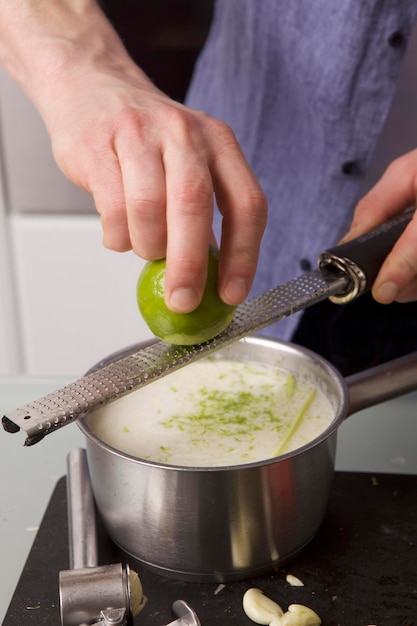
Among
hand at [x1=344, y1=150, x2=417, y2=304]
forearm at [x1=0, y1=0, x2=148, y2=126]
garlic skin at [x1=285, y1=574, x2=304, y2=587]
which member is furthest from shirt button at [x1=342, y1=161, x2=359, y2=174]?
garlic skin at [x1=285, y1=574, x2=304, y2=587]

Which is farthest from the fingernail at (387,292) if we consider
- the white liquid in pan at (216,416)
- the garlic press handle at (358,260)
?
the white liquid in pan at (216,416)

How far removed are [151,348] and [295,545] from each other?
0.82 feet

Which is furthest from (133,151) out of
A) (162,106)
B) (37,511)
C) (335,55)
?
(335,55)

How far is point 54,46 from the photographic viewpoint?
1008 mm

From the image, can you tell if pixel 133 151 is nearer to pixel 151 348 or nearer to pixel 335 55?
pixel 151 348

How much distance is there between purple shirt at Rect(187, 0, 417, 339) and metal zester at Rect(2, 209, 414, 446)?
0.27 meters

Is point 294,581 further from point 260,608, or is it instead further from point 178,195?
point 178,195

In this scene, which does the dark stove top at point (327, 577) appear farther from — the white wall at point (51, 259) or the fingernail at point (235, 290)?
the white wall at point (51, 259)

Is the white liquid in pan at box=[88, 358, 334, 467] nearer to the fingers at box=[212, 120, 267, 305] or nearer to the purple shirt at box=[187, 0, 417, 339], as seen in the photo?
the fingers at box=[212, 120, 267, 305]

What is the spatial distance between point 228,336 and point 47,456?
13.4 inches

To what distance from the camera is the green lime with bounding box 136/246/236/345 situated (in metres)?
0.83

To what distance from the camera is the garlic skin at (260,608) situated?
80 cm

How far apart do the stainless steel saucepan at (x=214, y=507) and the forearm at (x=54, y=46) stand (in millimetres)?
401

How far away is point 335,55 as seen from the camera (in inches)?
49.4
